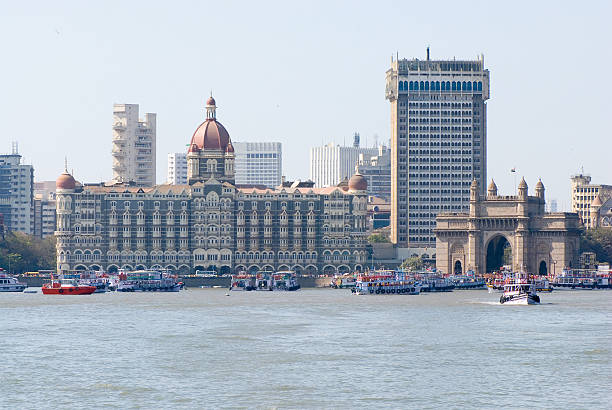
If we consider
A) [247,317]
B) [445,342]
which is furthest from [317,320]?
[445,342]

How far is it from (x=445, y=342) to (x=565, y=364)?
60.9 ft

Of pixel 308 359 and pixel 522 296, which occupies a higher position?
pixel 522 296

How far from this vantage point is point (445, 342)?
128 metres

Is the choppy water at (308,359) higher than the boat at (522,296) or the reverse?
the reverse

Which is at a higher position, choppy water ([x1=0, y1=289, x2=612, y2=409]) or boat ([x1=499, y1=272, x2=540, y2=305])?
boat ([x1=499, y1=272, x2=540, y2=305])

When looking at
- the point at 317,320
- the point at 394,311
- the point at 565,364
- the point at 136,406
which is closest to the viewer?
the point at 136,406

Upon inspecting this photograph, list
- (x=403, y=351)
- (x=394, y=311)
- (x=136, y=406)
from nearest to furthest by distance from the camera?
(x=136, y=406) → (x=403, y=351) → (x=394, y=311)

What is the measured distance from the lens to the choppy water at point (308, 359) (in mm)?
95250

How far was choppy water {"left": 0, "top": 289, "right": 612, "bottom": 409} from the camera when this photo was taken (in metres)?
95.2

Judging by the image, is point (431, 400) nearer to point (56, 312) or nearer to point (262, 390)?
point (262, 390)

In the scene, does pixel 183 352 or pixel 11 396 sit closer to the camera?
pixel 11 396

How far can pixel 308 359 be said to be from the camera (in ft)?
376

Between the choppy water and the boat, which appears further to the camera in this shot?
the boat

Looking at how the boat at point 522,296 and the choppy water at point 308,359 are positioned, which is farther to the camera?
the boat at point 522,296
